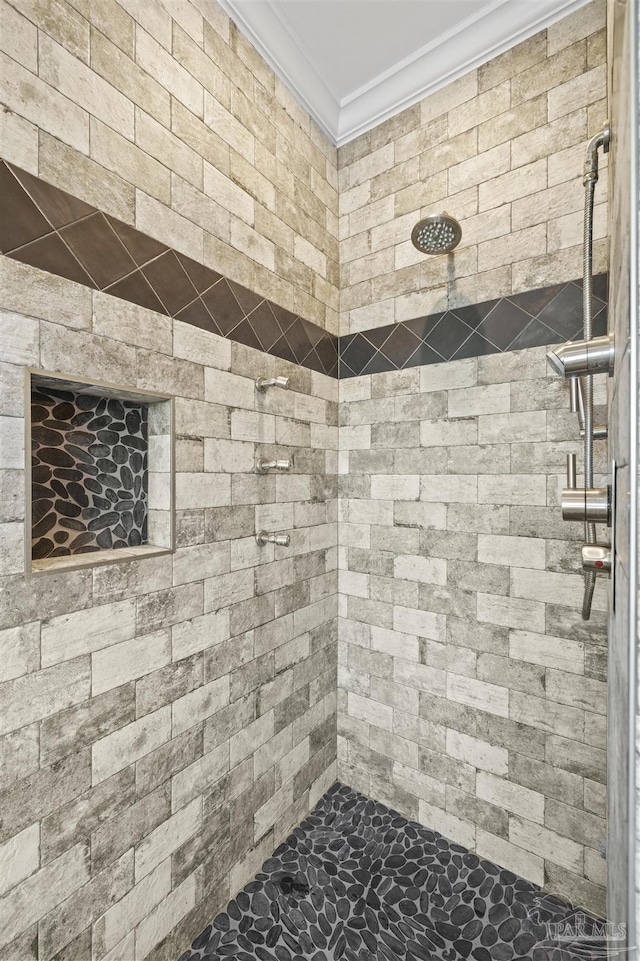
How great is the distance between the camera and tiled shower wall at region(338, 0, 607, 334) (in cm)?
151

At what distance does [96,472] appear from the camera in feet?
4.05

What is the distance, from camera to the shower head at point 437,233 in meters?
1.50

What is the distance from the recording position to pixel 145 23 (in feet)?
4.00

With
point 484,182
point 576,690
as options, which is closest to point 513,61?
point 484,182

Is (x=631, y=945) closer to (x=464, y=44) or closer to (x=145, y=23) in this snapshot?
(x=145, y=23)

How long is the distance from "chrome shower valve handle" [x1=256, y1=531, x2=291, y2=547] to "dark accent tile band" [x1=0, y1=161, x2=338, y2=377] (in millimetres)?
718

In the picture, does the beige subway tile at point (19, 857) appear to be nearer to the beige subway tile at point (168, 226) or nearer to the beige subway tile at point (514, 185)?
the beige subway tile at point (168, 226)

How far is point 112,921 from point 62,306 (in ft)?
5.24

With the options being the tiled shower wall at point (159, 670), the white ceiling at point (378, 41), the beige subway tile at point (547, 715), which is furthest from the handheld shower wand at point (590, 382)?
the white ceiling at point (378, 41)

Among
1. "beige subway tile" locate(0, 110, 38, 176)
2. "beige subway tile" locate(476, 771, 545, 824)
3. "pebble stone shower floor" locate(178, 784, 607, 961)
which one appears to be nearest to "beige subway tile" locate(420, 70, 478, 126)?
"beige subway tile" locate(0, 110, 38, 176)

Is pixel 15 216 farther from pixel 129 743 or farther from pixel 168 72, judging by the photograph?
pixel 129 743

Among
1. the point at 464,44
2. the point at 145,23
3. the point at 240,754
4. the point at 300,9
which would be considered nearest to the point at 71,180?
the point at 145,23

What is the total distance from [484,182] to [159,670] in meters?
2.14

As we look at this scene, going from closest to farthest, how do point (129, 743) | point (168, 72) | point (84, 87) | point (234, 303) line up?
1. point (84, 87)
2. point (129, 743)
3. point (168, 72)
4. point (234, 303)
